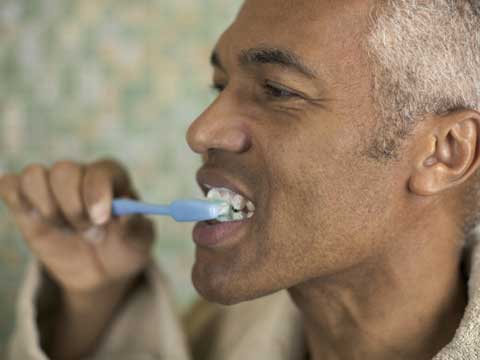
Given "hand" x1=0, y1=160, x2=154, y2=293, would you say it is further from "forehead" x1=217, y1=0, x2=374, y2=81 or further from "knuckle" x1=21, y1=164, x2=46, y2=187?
"forehead" x1=217, y1=0, x2=374, y2=81

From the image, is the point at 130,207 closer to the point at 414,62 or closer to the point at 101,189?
the point at 101,189

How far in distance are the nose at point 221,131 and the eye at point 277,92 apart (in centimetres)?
5

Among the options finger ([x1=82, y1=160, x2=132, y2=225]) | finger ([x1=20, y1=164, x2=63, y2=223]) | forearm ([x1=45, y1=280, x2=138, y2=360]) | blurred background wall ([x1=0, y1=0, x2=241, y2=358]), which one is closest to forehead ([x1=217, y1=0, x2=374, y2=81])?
finger ([x1=82, y1=160, x2=132, y2=225])

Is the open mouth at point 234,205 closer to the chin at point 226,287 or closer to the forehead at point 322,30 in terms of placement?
the chin at point 226,287

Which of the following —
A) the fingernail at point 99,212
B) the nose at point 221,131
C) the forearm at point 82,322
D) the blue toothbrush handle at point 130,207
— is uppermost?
the nose at point 221,131

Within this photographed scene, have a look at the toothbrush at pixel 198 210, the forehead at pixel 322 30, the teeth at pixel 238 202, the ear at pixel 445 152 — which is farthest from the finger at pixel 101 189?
the ear at pixel 445 152

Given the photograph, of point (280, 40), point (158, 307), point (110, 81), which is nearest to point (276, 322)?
point (158, 307)

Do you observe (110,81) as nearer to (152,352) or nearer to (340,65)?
(152,352)

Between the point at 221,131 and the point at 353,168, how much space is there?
19 centimetres

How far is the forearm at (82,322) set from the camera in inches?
47.7

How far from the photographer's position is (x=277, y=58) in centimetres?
88

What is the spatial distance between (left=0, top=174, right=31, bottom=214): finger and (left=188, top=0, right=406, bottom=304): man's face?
0.38 meters

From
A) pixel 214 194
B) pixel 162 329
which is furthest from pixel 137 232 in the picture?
pixel 214 194

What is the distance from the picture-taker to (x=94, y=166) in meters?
1.13
